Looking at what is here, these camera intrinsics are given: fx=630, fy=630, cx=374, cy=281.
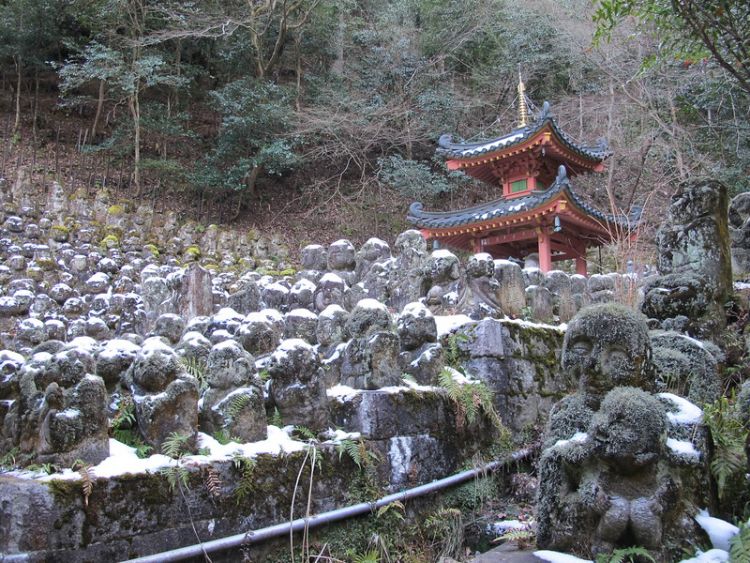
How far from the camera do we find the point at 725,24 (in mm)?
4785

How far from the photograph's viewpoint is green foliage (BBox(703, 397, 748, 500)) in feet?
11.8

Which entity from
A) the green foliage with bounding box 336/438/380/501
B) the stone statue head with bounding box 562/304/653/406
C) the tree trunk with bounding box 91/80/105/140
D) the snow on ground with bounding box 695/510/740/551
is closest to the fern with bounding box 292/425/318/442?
the green foliage with bounding box 336/438/380/501

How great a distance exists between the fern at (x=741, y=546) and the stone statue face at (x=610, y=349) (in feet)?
2.70

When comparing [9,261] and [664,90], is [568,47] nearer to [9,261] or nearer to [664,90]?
[664,90]

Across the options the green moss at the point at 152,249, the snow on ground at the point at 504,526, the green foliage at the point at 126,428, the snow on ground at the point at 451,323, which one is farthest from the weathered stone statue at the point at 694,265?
the green moss at the point at 152,249

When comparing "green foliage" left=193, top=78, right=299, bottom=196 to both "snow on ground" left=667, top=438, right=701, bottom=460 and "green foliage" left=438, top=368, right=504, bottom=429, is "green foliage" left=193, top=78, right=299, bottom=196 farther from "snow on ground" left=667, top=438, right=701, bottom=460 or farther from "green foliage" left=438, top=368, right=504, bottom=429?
"snow on ground" left=667, top=438, right=701, bottom=460

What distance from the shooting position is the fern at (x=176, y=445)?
142 inches

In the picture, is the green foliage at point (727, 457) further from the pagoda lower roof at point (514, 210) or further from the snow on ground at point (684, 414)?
the pagoda lower roof at point (514, 210)

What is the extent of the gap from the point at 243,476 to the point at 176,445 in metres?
0.46

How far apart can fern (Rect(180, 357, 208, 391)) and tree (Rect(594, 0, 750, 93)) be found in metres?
4.09

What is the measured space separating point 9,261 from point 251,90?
417 inches

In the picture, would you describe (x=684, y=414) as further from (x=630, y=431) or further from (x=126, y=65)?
(x=126, y=65)

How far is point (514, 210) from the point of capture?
1436cm

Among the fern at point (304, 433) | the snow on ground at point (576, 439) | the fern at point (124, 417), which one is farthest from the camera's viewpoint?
the fern at point (304, 433)
